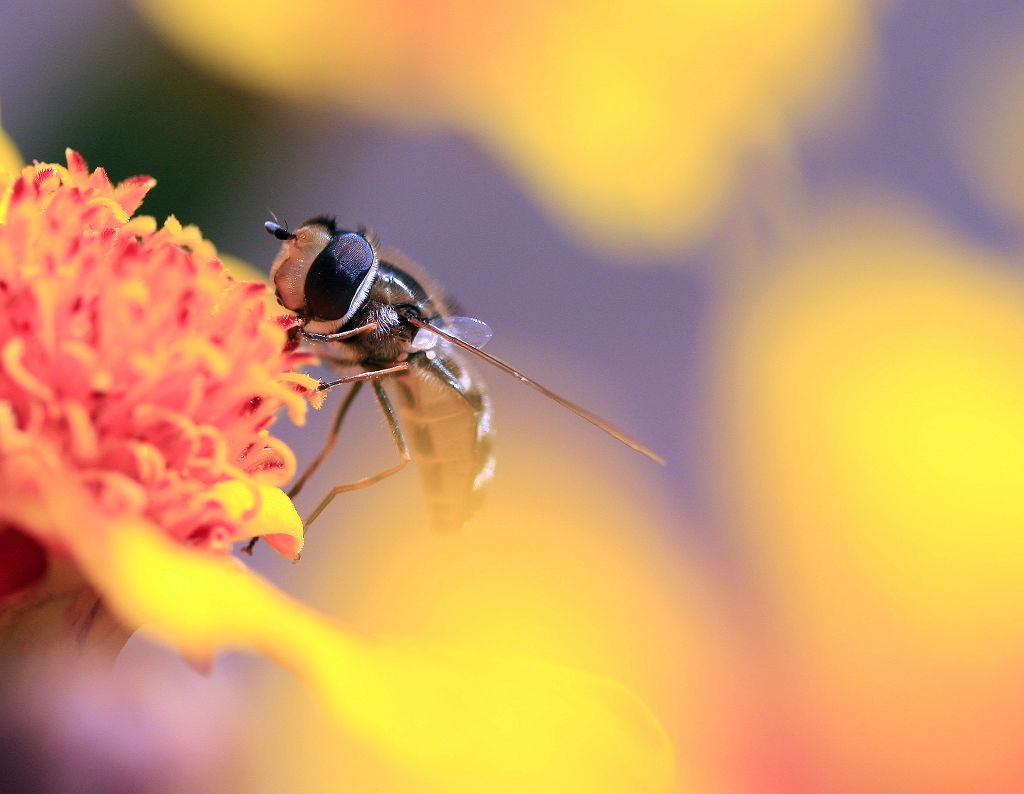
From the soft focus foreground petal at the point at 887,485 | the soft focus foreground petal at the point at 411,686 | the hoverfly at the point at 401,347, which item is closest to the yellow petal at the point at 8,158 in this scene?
the hoverfly at the point at 401,347

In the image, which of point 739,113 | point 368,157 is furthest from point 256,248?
point 739,113

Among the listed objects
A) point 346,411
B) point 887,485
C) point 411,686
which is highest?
point 887,485

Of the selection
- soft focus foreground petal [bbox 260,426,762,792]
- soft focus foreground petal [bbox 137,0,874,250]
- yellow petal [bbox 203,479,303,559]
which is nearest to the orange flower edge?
yellow petal [bbox 203,479,303,559]

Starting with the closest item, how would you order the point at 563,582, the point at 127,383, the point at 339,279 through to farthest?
the point at 127,383 → the point at 339,279 → the point at 563,582

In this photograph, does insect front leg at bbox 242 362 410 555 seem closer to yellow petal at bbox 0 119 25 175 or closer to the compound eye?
the compound eye

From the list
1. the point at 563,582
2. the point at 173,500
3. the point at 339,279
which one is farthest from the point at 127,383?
the point at 563,582

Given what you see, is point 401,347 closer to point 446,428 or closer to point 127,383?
point 446,428
